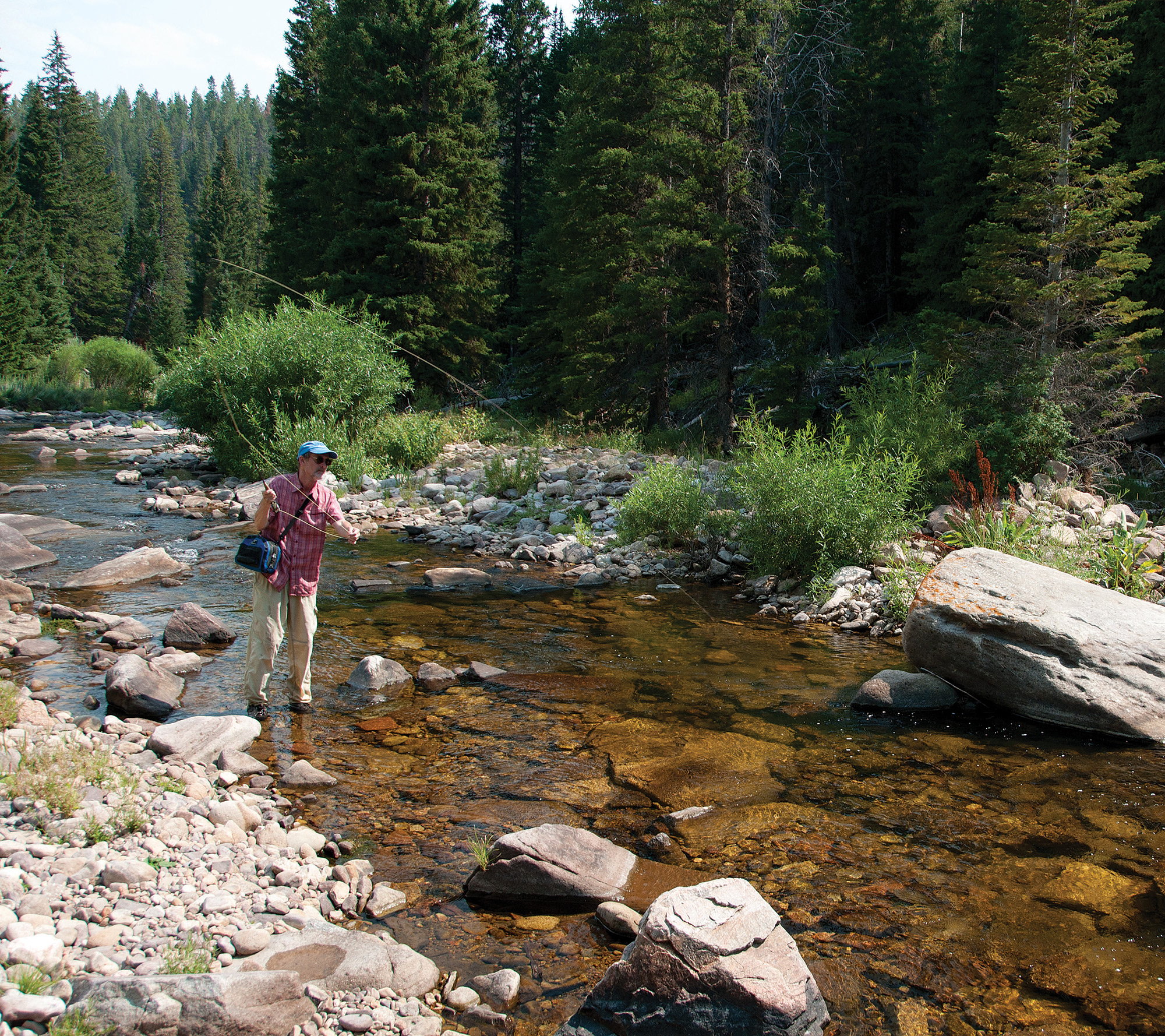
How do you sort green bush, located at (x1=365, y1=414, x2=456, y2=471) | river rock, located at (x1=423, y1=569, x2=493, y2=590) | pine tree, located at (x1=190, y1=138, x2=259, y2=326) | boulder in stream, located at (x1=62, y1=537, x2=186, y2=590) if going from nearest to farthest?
boulder in stream, located at (x1=62, y1=537, x2=186, y2=590) → river rock, located at (x1=423, y1=569, x2=493, y2=590) → green bush, located at (x1=365, y1=414, x2=456, y2=471) → pine tree, located at (x1=190, y1=138, x2=259, y2=326)

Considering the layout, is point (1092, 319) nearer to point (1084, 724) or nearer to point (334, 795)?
point (1084, 724)

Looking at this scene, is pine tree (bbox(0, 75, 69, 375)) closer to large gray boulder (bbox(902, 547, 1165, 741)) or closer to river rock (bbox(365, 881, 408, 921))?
river rock (bbox(365, 881, 408, 921))

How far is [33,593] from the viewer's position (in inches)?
365

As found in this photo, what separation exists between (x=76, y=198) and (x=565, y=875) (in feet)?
240

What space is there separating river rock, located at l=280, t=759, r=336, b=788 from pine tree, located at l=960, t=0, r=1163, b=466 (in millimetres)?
11139

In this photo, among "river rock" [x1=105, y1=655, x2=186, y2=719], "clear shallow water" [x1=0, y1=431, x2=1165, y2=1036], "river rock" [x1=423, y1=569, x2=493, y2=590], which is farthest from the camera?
"river rock" [x1=423, y1=569, x2=493, y2=590]

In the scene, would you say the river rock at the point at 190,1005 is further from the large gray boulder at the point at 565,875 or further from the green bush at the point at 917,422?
the green bush at the point at 917,422

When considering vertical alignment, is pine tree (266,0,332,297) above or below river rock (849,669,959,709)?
above

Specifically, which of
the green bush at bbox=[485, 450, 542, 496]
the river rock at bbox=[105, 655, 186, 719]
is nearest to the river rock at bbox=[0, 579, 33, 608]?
the river rock at bbox=[105, 655, 186, 719]

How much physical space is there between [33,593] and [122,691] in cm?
435

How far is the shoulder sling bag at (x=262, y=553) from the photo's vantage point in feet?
19.1

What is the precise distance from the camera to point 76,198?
61.3 metres

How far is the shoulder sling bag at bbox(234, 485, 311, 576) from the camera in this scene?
5.83 metres

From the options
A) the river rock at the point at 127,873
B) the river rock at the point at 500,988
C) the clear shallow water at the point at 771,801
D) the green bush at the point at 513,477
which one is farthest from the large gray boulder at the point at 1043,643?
the green bush at the point at 513,477
